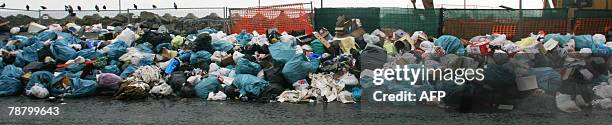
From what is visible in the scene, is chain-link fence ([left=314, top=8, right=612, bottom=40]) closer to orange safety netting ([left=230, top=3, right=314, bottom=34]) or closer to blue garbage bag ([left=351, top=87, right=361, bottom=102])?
orange safety netting ([left=230, top=3, right=314, bottom=34])

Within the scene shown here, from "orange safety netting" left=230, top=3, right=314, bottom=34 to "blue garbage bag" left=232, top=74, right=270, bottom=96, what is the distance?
19.1ft

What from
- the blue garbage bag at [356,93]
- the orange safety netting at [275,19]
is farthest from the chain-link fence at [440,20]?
the blue garbage bag at [356,93]

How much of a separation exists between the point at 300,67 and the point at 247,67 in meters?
0.88

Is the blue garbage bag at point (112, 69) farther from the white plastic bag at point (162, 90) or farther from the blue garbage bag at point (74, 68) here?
the white plastic bag at point (162, 90)

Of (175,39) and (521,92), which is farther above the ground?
(175,39)

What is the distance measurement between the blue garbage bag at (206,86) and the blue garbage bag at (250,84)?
294mm

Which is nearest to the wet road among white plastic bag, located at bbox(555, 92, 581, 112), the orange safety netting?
white plastic bag, located at bbox(555, 92, 581, 112)

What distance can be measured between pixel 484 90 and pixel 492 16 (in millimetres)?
6995

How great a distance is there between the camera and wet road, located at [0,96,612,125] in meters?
8.02

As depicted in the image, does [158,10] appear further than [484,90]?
Yes

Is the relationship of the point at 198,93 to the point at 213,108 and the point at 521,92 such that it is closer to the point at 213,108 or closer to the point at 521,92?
the point at 213,108

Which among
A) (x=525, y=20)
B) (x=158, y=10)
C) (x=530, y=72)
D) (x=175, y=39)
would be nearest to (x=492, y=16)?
(x=525, y=20)

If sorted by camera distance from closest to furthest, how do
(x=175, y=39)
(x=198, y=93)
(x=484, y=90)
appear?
(x=484, y=90)
(x=198, y=93)
(x=175, y=39)

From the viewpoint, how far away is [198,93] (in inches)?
417
